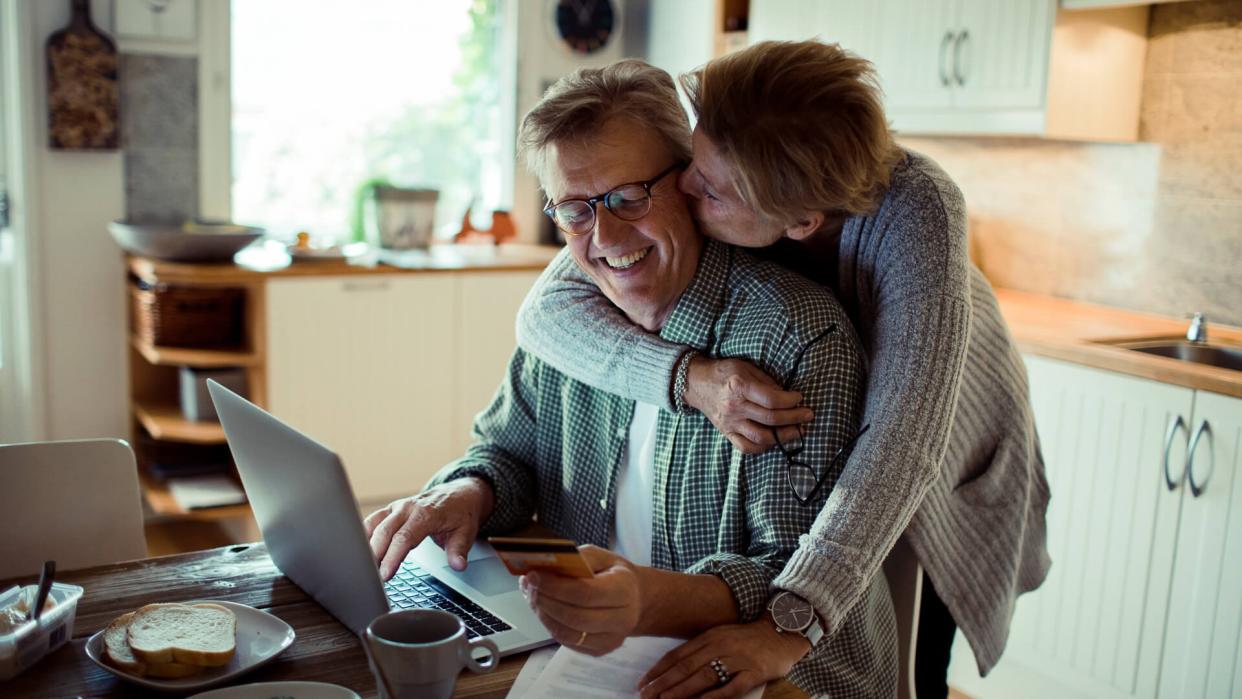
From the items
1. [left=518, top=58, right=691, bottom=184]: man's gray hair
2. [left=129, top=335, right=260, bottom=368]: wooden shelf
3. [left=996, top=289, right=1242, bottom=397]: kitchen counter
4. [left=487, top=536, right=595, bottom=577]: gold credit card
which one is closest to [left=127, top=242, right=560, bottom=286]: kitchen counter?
[left=129, top=335, right=260, bottom=368]: wooden shelf

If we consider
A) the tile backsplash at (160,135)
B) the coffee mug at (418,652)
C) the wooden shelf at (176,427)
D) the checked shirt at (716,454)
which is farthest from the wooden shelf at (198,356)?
the coffee mug at (418,652)

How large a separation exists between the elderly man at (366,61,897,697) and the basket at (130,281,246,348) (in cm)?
211

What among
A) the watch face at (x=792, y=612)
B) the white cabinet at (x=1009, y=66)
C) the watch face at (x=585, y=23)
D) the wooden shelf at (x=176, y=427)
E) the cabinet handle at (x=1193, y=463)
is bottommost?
the wooden shelf at (x=176, y=427)

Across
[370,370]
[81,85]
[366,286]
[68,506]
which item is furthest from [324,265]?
[68,506]

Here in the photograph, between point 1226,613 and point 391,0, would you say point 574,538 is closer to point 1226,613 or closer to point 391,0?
point 1226,613

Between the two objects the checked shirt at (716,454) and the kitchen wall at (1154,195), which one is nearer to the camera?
the checked shirt at (716,454)

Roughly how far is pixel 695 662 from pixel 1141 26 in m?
2.51

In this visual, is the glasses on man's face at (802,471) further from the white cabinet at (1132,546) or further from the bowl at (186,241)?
the bowl at (186,241)

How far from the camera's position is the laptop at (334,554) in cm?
119

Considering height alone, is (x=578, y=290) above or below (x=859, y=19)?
below

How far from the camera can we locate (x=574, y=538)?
173cm

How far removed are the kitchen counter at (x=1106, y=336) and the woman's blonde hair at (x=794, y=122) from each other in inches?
52.6

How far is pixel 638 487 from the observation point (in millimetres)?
1642

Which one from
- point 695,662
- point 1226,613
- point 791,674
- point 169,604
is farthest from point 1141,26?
point 169,604
